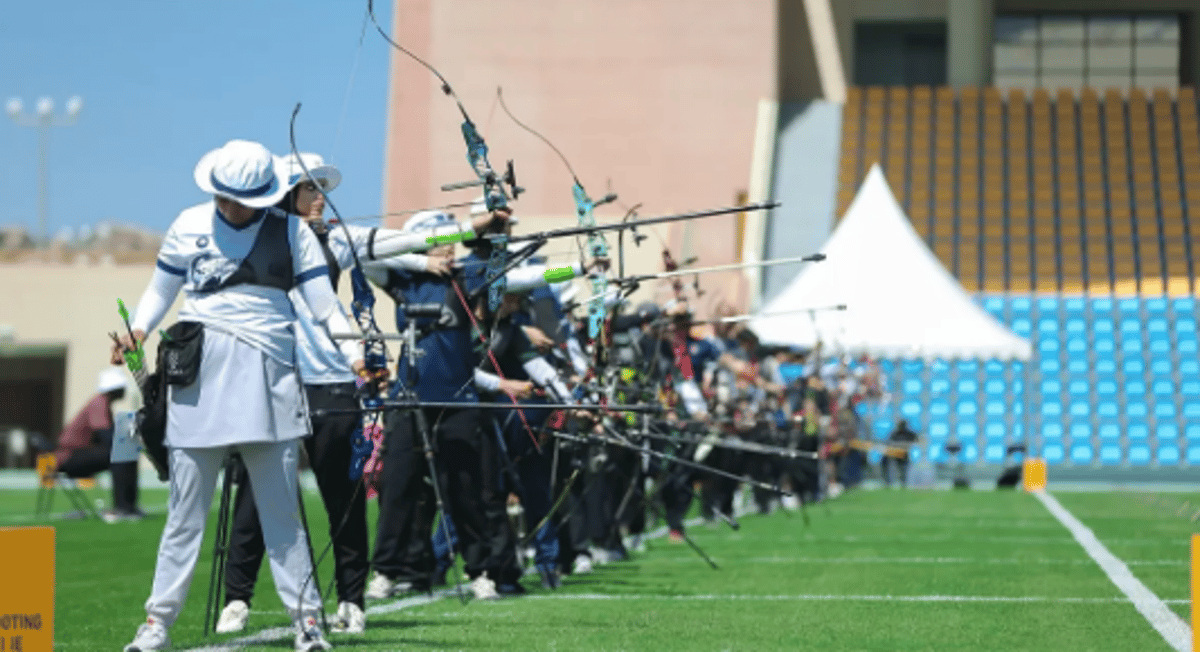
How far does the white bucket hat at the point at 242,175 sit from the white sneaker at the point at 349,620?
5.95 ft

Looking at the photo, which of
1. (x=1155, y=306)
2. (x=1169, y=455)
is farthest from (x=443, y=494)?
(x=1155, y=306)

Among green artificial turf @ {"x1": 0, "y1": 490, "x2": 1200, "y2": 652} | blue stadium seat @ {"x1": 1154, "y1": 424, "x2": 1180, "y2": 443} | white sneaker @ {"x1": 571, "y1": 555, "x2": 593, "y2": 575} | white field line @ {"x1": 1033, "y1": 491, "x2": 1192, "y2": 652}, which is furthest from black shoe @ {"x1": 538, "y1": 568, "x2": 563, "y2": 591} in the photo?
blue stadium seat @ {"x1": 1154, "y1": 424, "x2": 1180, "y2": 443}

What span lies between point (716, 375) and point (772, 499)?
5.20 m

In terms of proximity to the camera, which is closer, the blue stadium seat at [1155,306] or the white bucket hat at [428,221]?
the white bucket hat at [428,221]

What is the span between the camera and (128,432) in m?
7.91

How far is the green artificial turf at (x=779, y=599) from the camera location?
7.84 m

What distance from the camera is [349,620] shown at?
8.20 meters

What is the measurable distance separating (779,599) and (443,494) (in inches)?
67.1

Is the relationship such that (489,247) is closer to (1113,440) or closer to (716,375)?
(716,375)

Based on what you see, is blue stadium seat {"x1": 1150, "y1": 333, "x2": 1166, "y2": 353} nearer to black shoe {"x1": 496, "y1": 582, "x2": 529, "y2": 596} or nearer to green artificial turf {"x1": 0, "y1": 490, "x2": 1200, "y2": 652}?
green artificial turf {"x1": 0, "y1": 490, "x2": 1200, "y2": 652}

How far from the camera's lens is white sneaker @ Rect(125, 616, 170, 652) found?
7.18 meters

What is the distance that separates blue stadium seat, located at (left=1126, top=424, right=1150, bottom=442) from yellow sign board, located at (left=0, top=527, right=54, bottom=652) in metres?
30.7

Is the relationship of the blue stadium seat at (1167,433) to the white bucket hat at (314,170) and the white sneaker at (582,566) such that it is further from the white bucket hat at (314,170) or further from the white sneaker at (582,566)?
the white bucket hat at (314,170)

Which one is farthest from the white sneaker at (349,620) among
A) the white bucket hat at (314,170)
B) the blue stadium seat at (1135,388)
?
the blue stadium seat at (1135,388)
